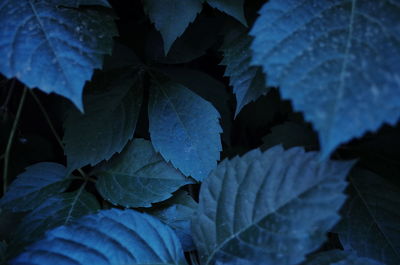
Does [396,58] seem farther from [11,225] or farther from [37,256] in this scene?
[11,225]

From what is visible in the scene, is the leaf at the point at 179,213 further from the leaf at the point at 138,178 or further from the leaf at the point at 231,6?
the leaf at the point at 231,6

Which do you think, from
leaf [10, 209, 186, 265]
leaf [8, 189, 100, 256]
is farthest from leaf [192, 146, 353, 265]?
leaf [8, 189, 100, 256]

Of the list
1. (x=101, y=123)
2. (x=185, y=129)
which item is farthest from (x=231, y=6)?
(x=101, y=123)

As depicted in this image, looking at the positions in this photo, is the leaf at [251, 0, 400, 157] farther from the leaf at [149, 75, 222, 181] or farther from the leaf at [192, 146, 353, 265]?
the leaf at [149, 75, 222, 181]

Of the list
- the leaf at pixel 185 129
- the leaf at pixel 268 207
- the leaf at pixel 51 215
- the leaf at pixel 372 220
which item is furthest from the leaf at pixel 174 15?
the leaf at pixel 372 220

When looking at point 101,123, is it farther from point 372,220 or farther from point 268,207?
point 372,220

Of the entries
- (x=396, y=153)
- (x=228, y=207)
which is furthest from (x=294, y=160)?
(x=396, y=153)
